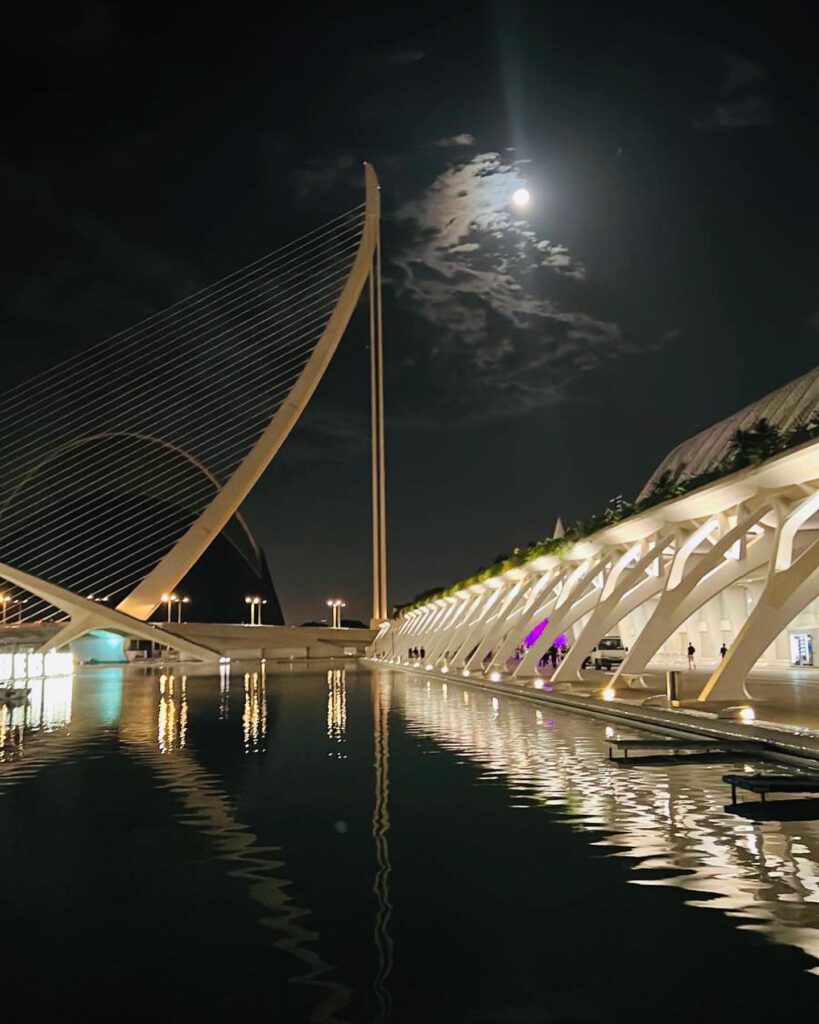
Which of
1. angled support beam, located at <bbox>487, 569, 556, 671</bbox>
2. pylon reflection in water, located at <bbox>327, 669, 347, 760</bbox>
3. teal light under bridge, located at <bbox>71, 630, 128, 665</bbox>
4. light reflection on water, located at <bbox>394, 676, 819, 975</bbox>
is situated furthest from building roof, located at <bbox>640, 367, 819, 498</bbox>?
teal light under bridge, located at <bbox>71, 630, 128, 665</bbox>

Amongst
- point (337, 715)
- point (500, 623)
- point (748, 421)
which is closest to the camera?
point (337, 715)

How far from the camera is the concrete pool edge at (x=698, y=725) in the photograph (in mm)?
8578

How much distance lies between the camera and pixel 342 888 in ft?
14.7

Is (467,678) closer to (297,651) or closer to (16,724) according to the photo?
(16,724)

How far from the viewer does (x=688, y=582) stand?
14.7 m

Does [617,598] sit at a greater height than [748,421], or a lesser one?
lesser

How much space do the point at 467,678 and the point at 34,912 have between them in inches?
856

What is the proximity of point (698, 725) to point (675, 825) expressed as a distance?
18.0 feet

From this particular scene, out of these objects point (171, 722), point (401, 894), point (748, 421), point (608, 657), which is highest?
point (748, 421)

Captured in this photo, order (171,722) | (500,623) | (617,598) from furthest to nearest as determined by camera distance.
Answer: (500,623) < (617,598) < (171,722)

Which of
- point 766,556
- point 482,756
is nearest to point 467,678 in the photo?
point 766,556

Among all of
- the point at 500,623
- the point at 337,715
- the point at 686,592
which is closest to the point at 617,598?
the point at 686,592

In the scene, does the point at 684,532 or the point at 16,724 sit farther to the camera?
the point at 684,532

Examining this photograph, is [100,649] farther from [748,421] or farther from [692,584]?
[692,584]
